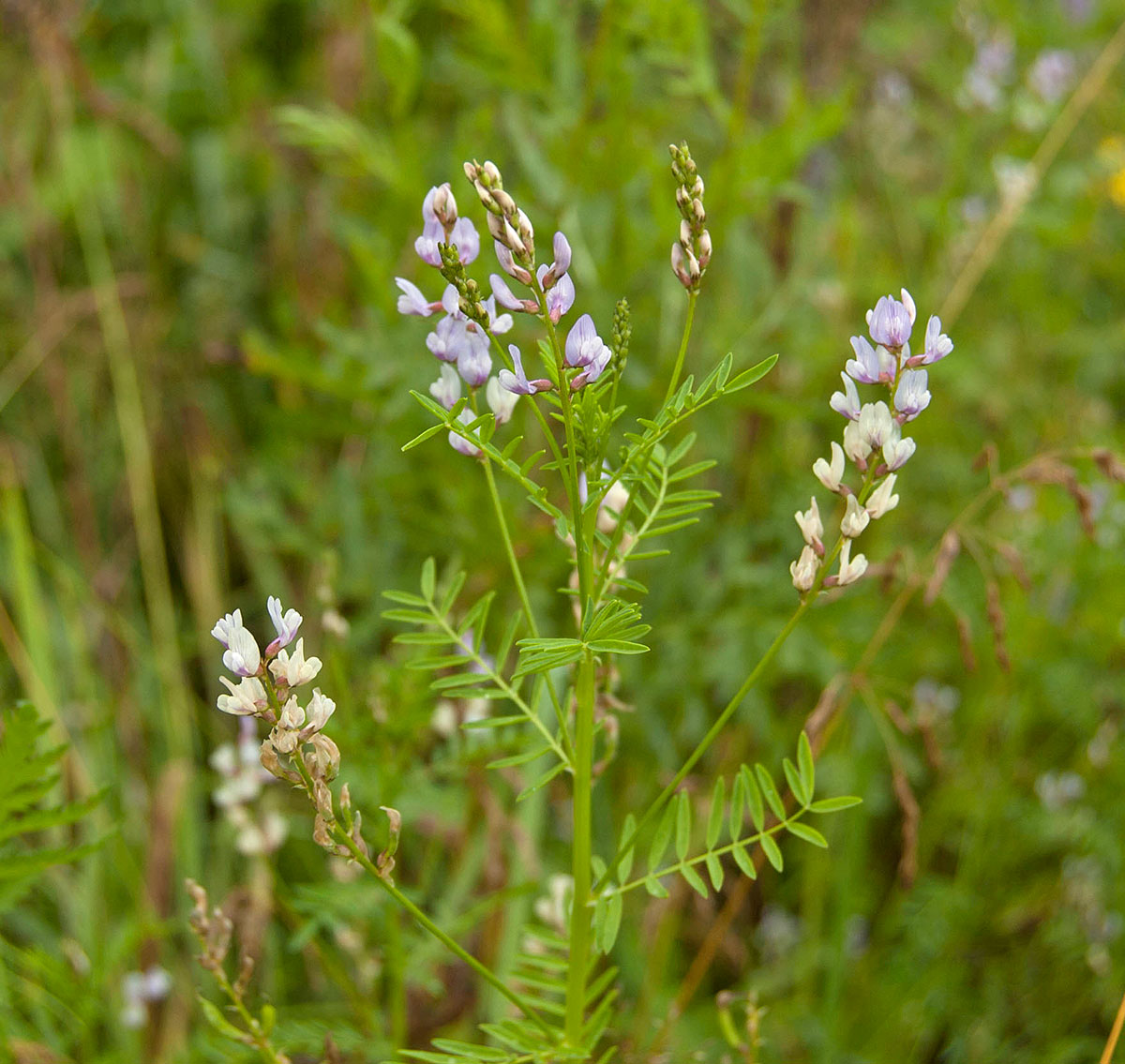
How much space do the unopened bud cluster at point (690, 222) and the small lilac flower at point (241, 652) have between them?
44 cm

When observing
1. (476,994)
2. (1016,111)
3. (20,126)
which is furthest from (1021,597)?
Result: (20,126)

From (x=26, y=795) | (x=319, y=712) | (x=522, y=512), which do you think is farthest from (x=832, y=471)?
(x=522, y=512)

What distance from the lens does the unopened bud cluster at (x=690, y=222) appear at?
2.81 feet

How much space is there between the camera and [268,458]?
97.0 inches

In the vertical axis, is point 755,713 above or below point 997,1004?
above

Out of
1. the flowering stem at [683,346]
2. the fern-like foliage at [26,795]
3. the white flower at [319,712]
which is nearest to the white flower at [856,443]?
the flowering stem at [683,346]

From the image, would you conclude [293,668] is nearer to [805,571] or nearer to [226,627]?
[226,627]

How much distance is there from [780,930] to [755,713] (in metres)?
0.44

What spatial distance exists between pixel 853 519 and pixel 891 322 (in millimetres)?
162

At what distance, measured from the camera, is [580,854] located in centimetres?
100

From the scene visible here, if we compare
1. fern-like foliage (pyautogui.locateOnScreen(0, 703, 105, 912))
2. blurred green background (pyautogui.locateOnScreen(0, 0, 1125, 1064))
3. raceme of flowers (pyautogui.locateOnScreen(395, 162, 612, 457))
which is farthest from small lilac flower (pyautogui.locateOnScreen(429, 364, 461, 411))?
fern-like foliage (pyautogui.locateOnScreen(0, 703, 105, 912))

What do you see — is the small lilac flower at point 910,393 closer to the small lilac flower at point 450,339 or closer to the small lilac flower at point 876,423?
the small lilac flower at point 876,423

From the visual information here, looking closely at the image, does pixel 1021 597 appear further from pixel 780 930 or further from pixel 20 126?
pixel 20 126

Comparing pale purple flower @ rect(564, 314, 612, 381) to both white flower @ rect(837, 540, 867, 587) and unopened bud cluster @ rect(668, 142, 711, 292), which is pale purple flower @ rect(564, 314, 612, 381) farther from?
white flower @ rect(837, 540, 867, 587)
